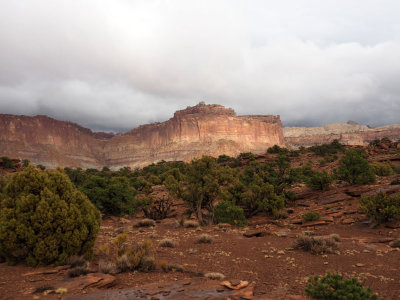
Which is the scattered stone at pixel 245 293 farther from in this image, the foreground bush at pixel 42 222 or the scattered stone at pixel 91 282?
the foreground bush at pixel 42 222

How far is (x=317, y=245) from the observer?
9.41 m

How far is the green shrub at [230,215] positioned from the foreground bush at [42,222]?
418 inches

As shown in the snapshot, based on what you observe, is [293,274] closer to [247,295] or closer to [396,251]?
[247,295]

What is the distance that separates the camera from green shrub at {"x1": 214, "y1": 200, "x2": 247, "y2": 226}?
16.7 m

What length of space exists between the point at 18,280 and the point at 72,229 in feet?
5.73

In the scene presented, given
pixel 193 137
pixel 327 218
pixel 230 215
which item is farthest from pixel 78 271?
pixel 193 137

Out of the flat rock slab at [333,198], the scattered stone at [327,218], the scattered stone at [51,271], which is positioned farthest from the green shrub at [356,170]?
the scattered stone at [51,271]

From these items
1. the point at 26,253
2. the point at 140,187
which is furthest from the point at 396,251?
the point at 140,187

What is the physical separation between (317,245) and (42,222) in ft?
32.5

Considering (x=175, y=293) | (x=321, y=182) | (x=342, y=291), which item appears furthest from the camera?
(x=321, y=182)

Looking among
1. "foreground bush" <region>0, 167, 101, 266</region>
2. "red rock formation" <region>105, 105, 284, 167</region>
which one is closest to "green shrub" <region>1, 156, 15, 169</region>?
"foreground bush" <region>0, 167, 101, 266</region>

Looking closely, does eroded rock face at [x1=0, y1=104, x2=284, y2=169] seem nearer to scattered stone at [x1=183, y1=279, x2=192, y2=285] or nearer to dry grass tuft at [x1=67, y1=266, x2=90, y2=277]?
dry grass tuft at [x1=67, y1=266, x2=90, y2=277]

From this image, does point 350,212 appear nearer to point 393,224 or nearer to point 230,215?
point 393,224

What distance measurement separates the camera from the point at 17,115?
159 metres
